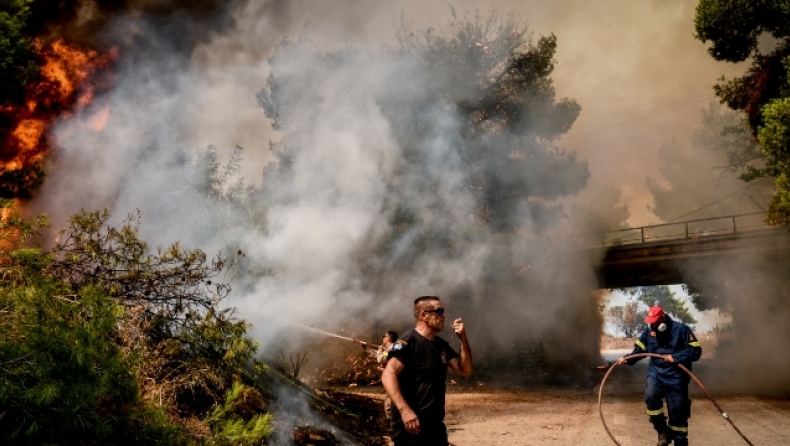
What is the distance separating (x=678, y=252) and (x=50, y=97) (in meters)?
20.1

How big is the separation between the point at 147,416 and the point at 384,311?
44.9 feet

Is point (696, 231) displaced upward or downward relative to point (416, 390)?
upward

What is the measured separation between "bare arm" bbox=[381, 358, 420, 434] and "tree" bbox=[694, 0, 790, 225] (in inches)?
397

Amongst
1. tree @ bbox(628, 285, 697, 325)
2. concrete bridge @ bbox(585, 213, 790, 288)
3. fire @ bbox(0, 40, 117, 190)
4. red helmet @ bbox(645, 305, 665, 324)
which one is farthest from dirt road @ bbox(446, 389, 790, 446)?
tree @ bbox(628, 285, 697, 325)

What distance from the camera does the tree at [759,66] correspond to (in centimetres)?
984

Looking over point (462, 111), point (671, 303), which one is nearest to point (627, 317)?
point (671, 303)

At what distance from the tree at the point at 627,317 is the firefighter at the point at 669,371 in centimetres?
9536

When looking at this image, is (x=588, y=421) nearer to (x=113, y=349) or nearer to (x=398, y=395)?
(x=398, y=395)

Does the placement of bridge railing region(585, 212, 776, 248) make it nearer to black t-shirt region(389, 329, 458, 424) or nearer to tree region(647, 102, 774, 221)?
tree region(647, 102, 774, 221)

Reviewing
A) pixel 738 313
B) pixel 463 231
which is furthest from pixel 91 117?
pixel 738 313

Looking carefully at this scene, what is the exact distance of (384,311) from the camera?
55.9ft

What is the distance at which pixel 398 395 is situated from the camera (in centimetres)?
330

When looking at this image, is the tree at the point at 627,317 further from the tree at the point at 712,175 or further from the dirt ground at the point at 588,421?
the dirt ground at the point at 588,421

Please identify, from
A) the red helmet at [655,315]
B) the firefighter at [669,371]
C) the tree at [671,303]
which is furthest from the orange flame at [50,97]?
the tree at [671,303]
